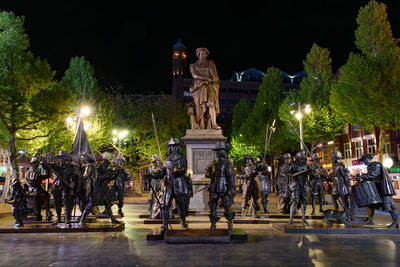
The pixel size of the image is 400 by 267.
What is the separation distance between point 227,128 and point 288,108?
29351 millimetres

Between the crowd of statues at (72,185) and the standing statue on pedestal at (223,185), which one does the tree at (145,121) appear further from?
the standing statue on pedestal at (223,185)

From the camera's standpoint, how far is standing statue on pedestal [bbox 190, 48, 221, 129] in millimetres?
13727

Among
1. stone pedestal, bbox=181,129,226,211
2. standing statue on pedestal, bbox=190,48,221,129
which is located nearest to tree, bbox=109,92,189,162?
standing statue on pedestal, bbox=190,48,221,129

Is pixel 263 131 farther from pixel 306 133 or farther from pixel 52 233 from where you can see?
pixel 52 233

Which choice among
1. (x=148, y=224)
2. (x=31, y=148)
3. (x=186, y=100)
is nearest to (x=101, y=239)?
(x=148, y=224)

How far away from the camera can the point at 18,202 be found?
9.33m

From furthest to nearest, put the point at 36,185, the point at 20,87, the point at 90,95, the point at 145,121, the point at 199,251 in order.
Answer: the point at 145,121 < the point at 90,95 < the point at 20,87 < the point at 36,185 < the point at 199,251

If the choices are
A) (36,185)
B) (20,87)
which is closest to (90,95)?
(20,87)

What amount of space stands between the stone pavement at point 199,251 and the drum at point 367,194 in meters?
1.27

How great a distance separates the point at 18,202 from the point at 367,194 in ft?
33.0

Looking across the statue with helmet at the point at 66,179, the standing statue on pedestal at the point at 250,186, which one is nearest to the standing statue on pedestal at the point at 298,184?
the standing statue on pedestal at the point at 250,186

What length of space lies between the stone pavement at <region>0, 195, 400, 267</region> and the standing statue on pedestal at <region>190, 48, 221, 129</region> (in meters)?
6.35

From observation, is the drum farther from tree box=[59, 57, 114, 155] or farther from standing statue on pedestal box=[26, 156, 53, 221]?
tree box=[59, 57, 114, 155]

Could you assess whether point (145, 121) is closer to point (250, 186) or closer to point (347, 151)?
point (250, 186)
